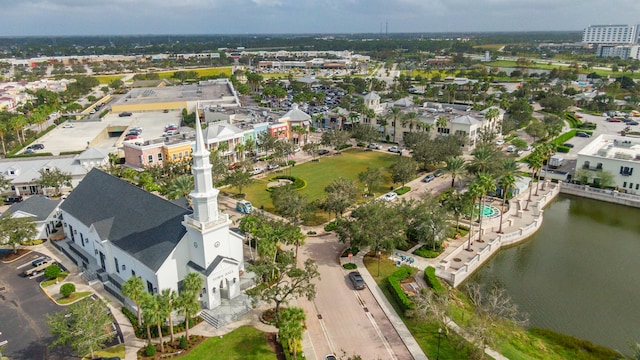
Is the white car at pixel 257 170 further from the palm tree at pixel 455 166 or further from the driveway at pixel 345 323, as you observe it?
the driveway at pixel 345 323

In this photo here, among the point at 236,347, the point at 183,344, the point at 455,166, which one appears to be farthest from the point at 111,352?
the point at 455,166

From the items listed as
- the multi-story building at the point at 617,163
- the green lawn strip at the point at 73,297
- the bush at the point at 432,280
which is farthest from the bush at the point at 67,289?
the multi-story building at the point at 617,163

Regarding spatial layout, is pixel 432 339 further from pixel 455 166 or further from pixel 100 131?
pixel 100 131

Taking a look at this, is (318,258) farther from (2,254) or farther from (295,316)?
(2,254)

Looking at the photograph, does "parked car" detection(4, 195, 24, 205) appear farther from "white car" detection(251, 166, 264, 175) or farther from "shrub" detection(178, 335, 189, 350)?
"shrub" detection(178, 335, 189, 350)

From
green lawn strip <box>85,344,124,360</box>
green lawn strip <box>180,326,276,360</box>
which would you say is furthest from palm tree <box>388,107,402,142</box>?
green lawn strip <box>85,344,124,360</box>
